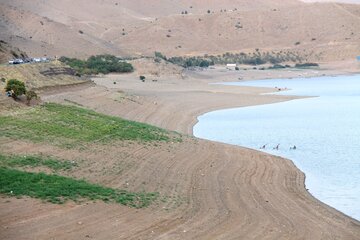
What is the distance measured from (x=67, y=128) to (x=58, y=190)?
10602 mm

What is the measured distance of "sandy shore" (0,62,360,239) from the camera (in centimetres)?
1541

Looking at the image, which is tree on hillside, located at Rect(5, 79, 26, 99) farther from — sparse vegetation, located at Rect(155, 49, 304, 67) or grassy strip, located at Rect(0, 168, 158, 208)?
sparse vegetation, located at Rect(155, 49, 304, 67)

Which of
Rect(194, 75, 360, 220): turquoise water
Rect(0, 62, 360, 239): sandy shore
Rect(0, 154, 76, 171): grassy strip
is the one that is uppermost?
Rect(0, 154, 76, 171): grassy strip

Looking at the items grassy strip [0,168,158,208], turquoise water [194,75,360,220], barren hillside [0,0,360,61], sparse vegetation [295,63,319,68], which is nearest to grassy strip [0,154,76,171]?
grassy strip [0,168,158,208]

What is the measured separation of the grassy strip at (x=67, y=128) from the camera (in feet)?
82.7

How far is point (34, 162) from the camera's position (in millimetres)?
20625

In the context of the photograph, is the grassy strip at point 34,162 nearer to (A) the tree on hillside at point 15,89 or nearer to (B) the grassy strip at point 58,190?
(B) the grassy strip at point 58,190

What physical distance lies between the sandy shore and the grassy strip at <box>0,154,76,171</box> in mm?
676

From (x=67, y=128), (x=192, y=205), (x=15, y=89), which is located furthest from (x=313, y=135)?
(x=192, y=205)

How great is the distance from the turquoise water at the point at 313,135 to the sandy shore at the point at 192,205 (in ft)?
3.33

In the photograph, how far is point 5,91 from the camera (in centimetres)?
3394

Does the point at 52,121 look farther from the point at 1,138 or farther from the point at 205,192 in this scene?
the point at 205,192

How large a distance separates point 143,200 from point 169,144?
11.7 meters

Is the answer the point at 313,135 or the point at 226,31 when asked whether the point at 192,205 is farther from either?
the point at 226,31
